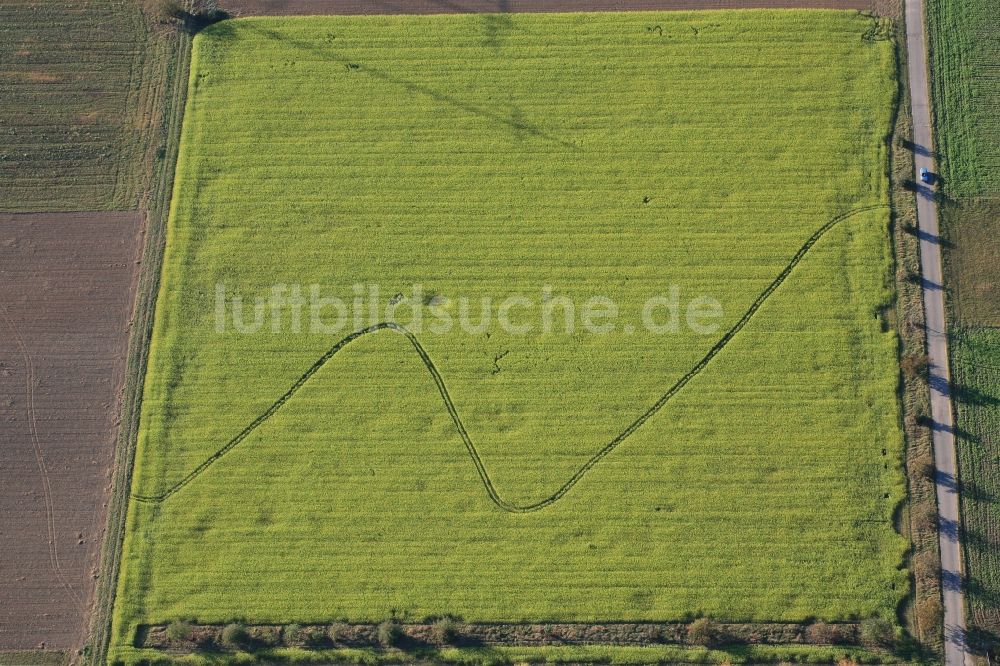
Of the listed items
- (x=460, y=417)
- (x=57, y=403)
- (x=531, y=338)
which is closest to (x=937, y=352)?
(x=531, y=338)

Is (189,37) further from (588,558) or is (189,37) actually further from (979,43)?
(979,43)

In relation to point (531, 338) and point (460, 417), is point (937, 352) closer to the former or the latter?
point (531, 338)

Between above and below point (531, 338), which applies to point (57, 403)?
below

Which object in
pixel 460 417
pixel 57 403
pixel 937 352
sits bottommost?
pixel 460 417

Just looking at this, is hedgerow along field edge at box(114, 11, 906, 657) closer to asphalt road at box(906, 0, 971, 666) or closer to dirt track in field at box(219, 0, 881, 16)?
dirt track in field at box(219, 0, 881, 16)

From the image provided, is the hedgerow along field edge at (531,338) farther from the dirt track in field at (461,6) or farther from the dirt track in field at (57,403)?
the dirt track in field at (57,403)

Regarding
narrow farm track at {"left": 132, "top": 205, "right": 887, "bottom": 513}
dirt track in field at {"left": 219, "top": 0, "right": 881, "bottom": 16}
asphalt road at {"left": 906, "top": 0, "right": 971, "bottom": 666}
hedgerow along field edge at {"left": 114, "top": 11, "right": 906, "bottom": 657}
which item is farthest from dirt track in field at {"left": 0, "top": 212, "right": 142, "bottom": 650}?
asphalt road at {"left": 906, "top": 0, "right": 971, "bottom": 666}
